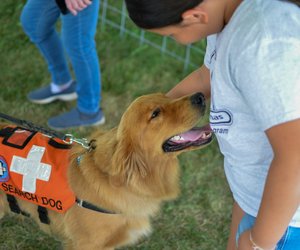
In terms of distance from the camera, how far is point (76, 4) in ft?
8.10

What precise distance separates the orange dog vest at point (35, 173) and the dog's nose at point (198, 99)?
0.71 metres

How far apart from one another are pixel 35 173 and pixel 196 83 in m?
0.88

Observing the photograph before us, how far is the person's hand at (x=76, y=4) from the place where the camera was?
246 cm

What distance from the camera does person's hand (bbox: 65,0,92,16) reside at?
2459 millimetres

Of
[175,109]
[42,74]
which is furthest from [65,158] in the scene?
[42,74]

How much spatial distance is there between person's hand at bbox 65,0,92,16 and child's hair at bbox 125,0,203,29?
1425 millimetres

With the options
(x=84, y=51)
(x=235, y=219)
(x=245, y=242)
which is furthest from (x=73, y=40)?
(x=245, y=242)

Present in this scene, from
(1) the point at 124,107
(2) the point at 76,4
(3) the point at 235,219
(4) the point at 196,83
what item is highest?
(2) the point at 76,4

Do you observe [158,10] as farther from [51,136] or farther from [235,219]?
[51,136]

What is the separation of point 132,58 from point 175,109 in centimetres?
221

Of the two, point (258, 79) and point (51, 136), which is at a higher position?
point (258, 79)

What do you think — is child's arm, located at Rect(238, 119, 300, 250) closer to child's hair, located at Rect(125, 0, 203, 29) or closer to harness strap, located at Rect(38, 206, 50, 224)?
child's hair, located at Rect(125, 0, 203, 29)

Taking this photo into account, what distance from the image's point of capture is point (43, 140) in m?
2.10

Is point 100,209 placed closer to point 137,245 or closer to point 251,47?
point 137,245
